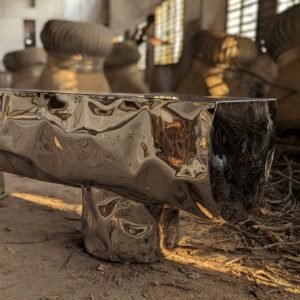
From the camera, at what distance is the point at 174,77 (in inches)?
232

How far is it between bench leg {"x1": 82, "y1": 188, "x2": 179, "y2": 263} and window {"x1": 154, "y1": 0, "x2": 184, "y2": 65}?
16.4ft

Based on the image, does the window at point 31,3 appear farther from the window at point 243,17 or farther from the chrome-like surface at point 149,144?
the chrome-like surface at point 149,144

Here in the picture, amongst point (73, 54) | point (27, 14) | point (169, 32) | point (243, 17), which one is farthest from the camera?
point (27, 14)

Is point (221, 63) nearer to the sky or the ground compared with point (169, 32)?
nearer to the ground

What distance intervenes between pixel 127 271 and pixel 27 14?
8.45 metres

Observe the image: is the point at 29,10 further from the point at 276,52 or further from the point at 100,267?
the point at 100,267

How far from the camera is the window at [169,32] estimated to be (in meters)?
6.06

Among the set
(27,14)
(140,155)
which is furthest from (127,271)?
(27,14)

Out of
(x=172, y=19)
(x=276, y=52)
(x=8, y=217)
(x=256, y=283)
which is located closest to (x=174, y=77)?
(x=172, y=19)

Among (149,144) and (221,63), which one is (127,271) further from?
(221,63)

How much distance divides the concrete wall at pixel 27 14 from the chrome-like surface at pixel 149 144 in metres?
7.61

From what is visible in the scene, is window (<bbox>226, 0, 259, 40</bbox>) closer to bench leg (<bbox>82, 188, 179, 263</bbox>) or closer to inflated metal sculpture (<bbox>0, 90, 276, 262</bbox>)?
inflated metal sculpture (<bbox>0, 90, 276, 262</bbox>)

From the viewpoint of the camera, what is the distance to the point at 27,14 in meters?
8.55

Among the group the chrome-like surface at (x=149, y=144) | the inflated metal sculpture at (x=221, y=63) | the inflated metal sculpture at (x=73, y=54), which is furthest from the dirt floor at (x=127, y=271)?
the inflated metal sculpture at (x=221, y=63)
